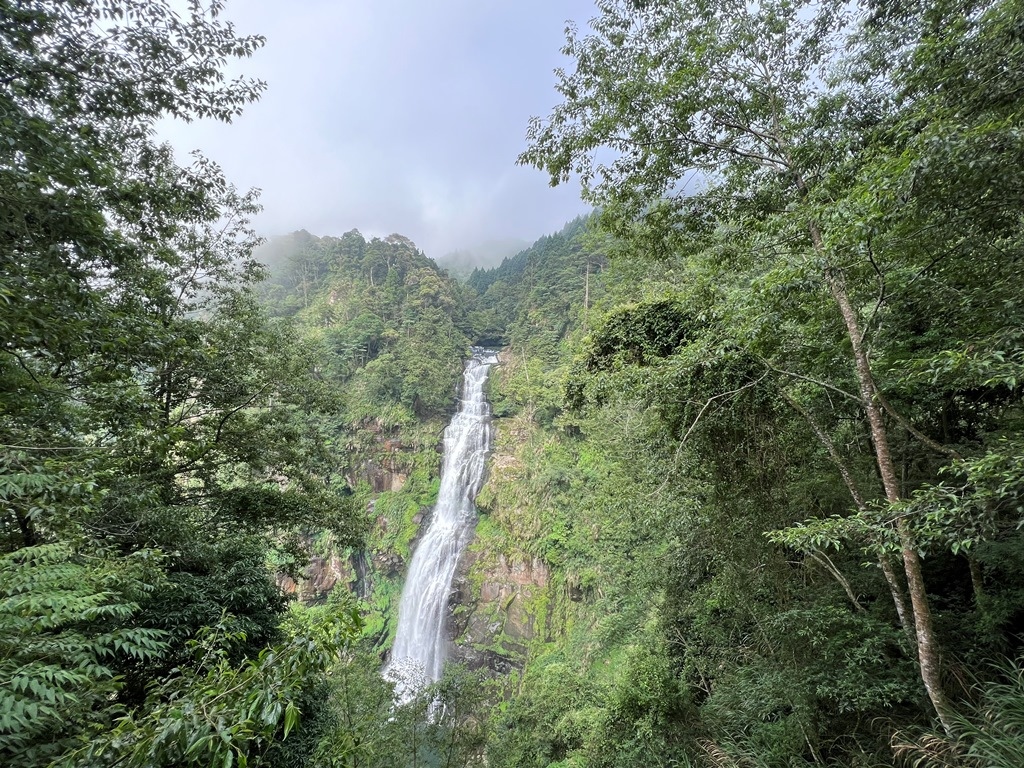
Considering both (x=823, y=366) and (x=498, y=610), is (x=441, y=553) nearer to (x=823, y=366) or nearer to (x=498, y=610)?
(x=498, y=610)

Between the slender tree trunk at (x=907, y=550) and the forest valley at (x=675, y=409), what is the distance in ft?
0.10

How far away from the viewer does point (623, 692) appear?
7402 mm

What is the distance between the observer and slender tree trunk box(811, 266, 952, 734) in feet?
10.6

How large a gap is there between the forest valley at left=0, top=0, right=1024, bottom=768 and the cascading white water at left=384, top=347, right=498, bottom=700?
11395mm

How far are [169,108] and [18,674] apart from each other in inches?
222

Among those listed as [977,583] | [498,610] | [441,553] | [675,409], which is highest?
[675,409]

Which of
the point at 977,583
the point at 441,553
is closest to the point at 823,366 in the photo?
the point at 977,583

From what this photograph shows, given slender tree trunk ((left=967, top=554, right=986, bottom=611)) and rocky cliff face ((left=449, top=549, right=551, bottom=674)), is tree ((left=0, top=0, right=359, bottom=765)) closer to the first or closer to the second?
slender tree trunk ((left=967, top=554, right=986, bottom=611))

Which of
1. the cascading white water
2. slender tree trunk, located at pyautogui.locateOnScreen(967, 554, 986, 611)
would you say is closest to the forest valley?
slender tree trunk, located at pyautogui.locateOnScreen(967, 554, 986, 611)

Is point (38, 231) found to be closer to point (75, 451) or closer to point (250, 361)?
point (75, 451)

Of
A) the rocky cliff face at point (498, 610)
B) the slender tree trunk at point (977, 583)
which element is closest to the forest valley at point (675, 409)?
the slender tree trunk at point (977, 583)

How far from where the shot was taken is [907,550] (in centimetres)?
318

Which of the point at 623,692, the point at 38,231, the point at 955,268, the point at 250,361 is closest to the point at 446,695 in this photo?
the point at 623,692

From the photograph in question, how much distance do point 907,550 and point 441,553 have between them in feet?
77.0
